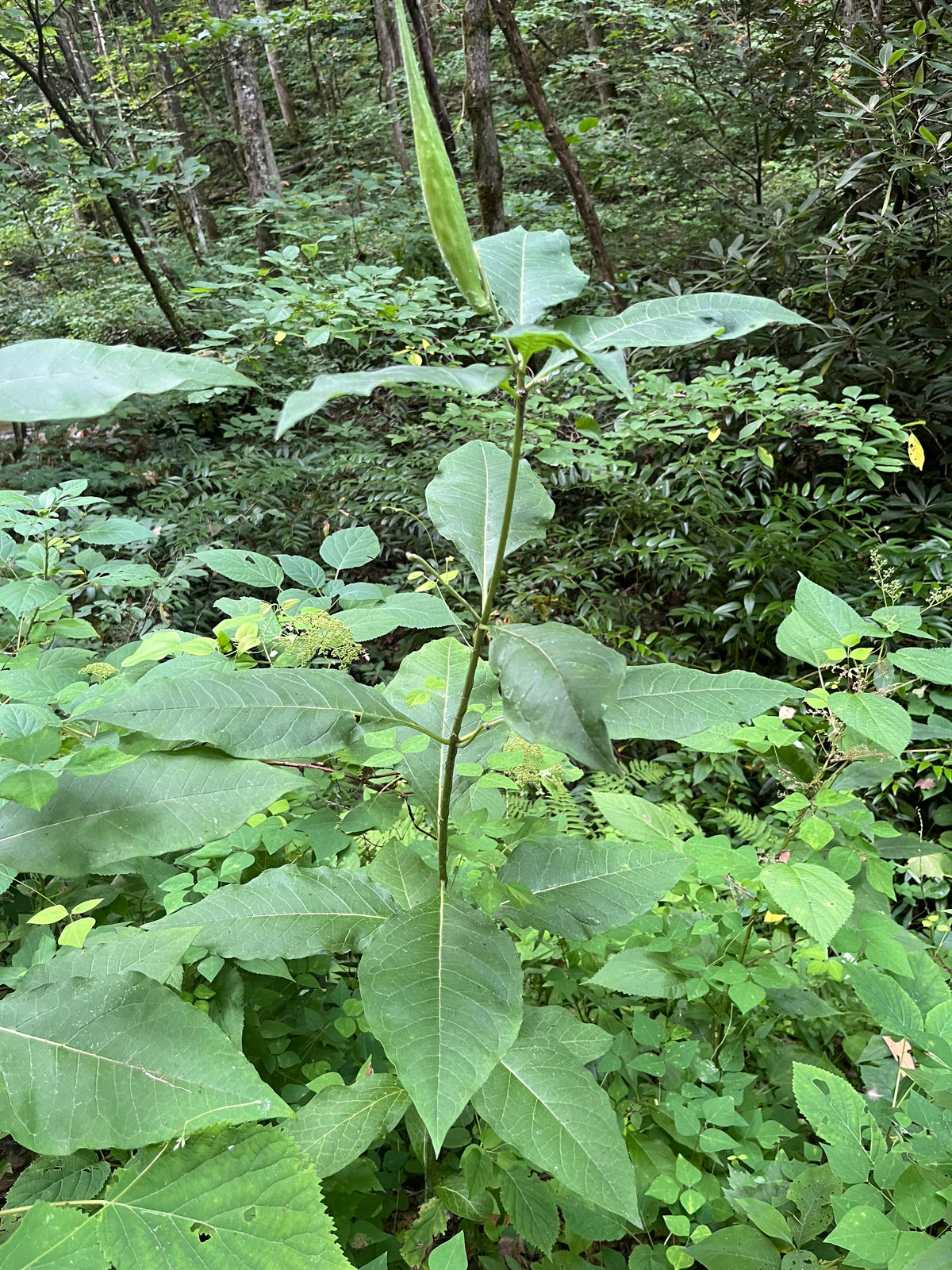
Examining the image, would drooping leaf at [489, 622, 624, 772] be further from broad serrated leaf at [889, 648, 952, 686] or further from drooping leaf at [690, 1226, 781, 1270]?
drooping leaf at [690, 1226, 781, 1270]

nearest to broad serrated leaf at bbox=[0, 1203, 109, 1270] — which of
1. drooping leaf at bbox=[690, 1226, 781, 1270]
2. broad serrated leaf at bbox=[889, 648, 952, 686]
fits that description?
drooping leaf at bbox=[690, 1226, 781, 1270]

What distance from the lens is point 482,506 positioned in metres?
0.98

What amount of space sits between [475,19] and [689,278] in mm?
2301

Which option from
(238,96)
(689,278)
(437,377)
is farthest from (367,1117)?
(238,96)

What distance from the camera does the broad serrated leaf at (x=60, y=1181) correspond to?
33.9 inches

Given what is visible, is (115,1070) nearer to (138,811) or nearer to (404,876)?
(138,811)

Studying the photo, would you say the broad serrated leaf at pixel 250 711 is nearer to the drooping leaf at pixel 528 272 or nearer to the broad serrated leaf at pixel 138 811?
the broad serrated leaf at pixel 138 811

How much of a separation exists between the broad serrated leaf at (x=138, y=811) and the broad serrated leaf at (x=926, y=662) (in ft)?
3.20

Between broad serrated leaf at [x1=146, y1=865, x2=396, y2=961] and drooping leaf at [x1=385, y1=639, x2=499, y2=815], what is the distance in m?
0.16

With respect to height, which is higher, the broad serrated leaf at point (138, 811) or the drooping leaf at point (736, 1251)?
the broad serrated leaf at point (138, 811)

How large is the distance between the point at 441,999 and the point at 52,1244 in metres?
0.40

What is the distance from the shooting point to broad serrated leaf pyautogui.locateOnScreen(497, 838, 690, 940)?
0.97m

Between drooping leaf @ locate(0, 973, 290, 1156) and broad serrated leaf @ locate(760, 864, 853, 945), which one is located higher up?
drooping leaf @ locate(0, 973, 290, 1156)

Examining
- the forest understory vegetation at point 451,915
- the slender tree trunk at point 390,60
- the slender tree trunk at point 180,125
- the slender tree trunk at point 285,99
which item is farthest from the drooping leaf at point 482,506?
the slender tree trunk at point 285,99
